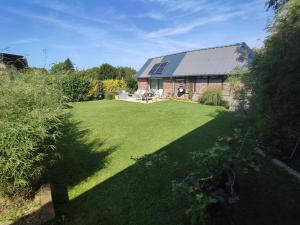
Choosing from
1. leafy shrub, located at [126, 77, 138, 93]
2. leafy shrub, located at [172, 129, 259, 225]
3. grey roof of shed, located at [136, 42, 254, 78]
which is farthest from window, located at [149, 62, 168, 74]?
leafy shrub, located at [172, 129, 259, 225]

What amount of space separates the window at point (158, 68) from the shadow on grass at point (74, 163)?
55.9 feet

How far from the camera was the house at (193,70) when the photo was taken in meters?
17.0

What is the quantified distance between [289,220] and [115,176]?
332cm

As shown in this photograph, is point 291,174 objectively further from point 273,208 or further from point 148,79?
point 148,79

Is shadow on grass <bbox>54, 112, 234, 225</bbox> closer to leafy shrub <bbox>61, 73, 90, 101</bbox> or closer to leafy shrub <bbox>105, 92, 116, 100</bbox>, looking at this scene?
leafy shrub <bbox>61, 73, 90, 101</bbox>

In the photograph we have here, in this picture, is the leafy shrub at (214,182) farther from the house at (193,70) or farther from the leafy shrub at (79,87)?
the leafy shrub at (79,87)

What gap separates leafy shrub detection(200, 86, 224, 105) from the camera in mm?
15766

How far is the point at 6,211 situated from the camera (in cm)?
306

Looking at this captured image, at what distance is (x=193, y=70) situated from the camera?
63.8ft

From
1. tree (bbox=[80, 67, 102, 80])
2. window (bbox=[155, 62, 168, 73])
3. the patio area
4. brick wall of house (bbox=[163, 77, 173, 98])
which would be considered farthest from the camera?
window (bbox=[155, 62, 168, 73])

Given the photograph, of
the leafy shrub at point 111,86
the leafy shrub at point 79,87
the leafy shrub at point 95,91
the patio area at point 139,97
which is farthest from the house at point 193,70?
the leafy shrub at point 79,87

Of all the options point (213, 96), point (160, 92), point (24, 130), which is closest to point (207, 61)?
point (213, 96)

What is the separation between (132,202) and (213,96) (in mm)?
13578

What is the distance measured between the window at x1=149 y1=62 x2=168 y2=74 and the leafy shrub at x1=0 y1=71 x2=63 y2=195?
2004 cm
